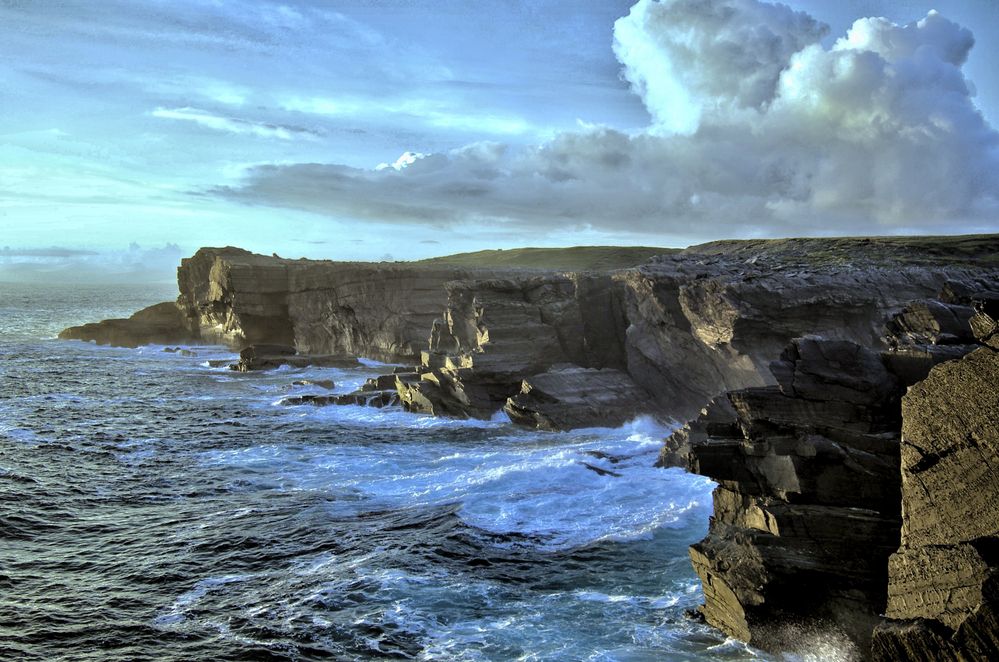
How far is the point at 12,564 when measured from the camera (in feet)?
67.9

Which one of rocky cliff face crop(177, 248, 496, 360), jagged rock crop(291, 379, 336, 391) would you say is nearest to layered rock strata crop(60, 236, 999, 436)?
rocky cliff face crop(177, 248, 496, 360)

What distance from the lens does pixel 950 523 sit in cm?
1195

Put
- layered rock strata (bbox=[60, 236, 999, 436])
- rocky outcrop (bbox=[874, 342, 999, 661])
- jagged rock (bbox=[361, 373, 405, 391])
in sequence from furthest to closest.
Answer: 1. jagged rock (bbox=[361, 373, 405, 391])
2. layered rock strata (bbox=[60, 236, 999, 436])
3. rocky outcrop (bbox=[874, 342, 999, 661])

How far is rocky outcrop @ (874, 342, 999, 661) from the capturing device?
10.9 m

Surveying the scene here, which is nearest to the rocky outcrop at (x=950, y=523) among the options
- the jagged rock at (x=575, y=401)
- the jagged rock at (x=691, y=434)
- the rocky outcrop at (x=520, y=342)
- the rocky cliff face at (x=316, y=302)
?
the jagged rock at (x=691, y=434)

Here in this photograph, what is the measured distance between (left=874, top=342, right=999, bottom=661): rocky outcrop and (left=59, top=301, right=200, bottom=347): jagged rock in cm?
9200

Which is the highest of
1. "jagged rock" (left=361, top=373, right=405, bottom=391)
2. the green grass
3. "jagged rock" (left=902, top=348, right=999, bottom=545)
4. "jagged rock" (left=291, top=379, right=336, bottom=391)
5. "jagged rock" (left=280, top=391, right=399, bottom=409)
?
the green grass

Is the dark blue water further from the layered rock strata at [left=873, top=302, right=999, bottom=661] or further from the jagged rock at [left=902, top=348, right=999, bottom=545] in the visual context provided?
the jagged rock at [left=902, top=348, right=999, bottom=545]

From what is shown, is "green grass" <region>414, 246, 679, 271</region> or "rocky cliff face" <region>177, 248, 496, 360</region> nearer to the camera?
"rocky cliff face" <region>177, 248, 496, 360</region>

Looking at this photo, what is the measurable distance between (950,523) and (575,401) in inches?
1045

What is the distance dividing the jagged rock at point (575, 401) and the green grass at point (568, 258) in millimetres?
78582

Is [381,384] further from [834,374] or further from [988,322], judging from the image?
[988,322]

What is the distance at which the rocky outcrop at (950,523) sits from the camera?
1088 cm

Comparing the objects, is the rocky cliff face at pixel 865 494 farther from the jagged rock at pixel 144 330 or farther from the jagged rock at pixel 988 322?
the jagged rock at pixel 144 330
